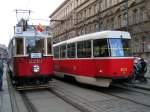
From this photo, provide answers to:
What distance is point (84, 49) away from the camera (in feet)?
61.1

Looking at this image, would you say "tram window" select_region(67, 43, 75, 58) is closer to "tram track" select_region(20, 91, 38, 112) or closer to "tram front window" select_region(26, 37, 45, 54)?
"tram front window" select_region(26, 37, 45, 54)

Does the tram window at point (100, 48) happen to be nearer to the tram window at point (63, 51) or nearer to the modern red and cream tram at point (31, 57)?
the modern red and cream tram at point (31, 57)

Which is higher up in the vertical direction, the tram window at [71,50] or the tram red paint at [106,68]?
the tram window at [71,50]

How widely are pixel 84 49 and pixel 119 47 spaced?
7.95ft

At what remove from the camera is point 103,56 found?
1672cm

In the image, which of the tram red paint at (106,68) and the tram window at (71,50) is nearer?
the tram red paint at (106,68)

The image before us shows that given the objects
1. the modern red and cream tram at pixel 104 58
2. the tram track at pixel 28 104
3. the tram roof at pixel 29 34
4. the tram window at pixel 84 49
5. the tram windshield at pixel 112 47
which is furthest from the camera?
the tram window at pixel 84 49

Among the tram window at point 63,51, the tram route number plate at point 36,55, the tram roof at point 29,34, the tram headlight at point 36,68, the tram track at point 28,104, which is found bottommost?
the tram track at point 28,104

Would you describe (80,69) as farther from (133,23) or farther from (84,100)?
(133,23)

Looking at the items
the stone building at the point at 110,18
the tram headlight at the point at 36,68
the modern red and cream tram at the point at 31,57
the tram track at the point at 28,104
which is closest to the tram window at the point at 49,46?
the modern red and cream tram at the point at 31,57

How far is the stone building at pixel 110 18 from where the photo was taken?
40.6 m

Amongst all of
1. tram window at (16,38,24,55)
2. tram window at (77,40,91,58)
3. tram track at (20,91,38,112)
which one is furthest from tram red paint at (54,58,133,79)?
tram track at (20,91,38,112)

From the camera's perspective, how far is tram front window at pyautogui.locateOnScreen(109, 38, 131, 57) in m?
16.6

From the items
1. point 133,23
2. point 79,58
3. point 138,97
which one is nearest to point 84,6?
point 133,23
